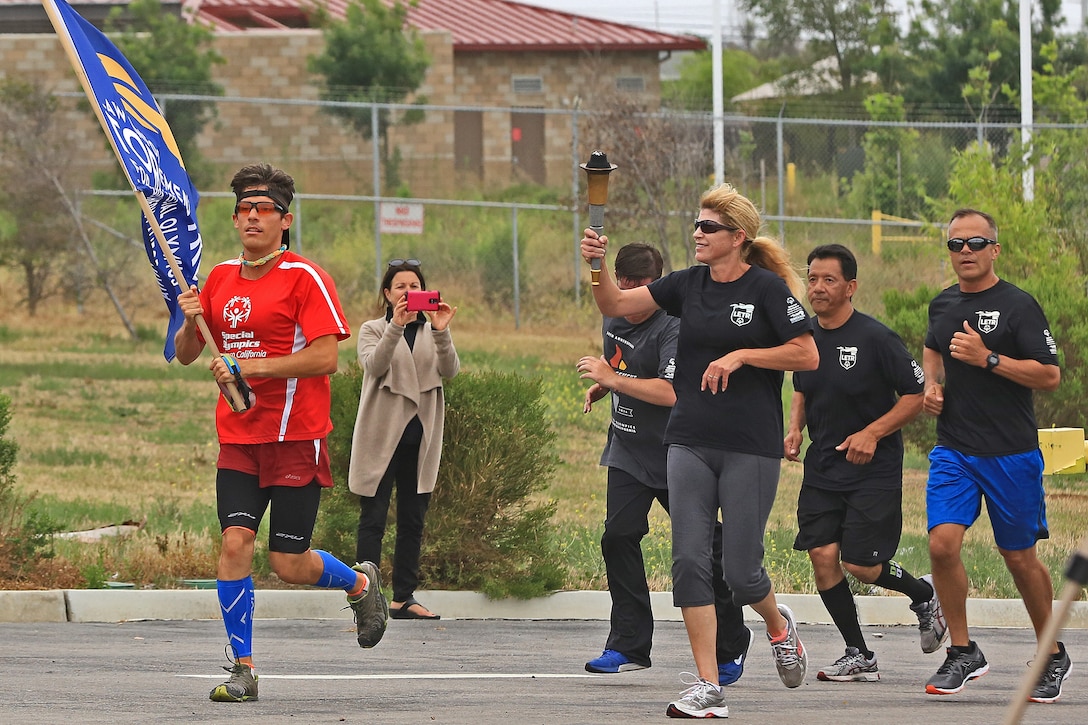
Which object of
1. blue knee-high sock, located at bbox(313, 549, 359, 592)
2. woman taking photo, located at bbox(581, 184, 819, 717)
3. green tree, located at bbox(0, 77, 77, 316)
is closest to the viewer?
woman taking photo, located at bbox(581, 184, 819, 717)

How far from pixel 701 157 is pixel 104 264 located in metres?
9.02

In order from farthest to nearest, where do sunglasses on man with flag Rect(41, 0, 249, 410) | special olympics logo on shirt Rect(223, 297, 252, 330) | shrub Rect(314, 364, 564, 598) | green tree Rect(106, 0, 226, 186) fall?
green tree Rect(106, 0, 226, 186) → shrub Rect(314, 364, 564, 598) → sunglasses on man with flag Rect(41, 0, 249, 410) → special olympics logo on shirt Rect(223, 297, 252, 330)

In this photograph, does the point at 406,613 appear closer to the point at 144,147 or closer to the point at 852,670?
the point at 852,670

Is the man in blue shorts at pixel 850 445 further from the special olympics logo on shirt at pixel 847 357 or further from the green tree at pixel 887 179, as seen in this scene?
the green tree at pixel 887 179

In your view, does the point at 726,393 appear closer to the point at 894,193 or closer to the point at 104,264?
the point at 104,264

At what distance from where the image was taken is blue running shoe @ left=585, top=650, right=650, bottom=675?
25.2 ft

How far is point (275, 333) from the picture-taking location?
6.77 m

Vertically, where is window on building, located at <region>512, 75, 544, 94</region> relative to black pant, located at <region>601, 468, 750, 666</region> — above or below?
above

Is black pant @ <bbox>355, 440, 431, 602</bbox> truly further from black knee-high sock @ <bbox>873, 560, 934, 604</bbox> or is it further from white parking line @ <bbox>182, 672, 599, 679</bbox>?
black knee-high sock @ <bbox>873, 560, 934, 604</bbox>

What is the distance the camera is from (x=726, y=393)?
264 inches

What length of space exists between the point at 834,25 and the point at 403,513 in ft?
127

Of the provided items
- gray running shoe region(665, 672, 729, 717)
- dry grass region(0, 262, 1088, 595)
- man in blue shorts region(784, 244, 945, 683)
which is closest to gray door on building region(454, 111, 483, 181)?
dry grass region(0, 262, 1088, 595)

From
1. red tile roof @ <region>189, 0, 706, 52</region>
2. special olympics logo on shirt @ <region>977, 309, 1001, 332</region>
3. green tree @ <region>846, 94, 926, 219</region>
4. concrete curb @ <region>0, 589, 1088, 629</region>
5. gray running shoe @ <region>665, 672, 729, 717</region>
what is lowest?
concrete curb @ <region>0, 589, 1088, 629</region>

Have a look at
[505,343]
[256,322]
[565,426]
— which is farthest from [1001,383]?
[505,343]
